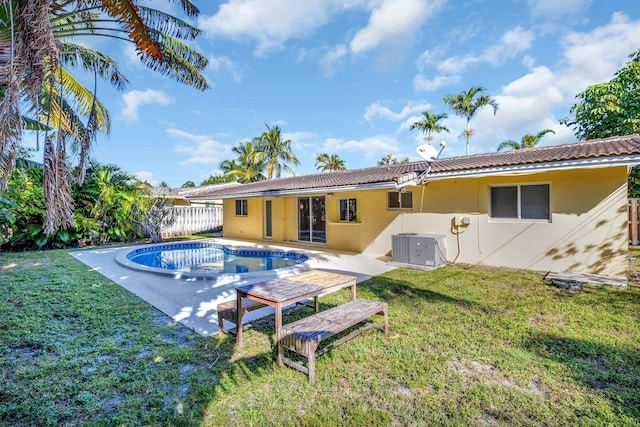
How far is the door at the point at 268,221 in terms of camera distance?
19.1 metres

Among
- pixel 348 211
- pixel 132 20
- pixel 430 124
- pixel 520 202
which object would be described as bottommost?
pixel 348 211

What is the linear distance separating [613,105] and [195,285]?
1954 cm

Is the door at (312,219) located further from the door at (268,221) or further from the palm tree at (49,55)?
the palm tree at (49,55)

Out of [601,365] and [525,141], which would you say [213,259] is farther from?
[525,141]

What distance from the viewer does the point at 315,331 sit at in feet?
12.8

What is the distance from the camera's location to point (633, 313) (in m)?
6.00

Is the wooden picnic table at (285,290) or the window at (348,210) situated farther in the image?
the window at (348,210)

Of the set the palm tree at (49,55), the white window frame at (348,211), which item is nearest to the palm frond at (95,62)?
the palm tree at (49,55)

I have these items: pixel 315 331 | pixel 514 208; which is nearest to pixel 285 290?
pixel 315 331

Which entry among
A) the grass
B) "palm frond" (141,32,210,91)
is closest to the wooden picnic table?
the grass

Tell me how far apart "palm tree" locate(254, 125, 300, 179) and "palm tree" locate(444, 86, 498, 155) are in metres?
19.0

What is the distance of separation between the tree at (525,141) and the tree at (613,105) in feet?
42.5

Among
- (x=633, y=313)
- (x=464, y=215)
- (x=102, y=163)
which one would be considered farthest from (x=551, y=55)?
(x=102, y=163)

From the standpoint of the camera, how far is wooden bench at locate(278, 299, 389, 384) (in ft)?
12.3
